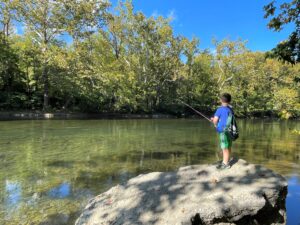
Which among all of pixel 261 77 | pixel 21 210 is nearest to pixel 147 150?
pixel 21 210

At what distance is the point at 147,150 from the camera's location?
44.4ft

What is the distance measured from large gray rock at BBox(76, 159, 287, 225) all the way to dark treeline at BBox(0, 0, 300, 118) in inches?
936

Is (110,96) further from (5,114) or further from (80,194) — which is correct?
(80,194)

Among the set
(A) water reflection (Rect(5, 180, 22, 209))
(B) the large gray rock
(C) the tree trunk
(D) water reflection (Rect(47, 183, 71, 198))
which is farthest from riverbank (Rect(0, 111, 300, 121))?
(B) the large gray rock

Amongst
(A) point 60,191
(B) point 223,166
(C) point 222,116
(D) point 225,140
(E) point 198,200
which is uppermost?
(C) point 222,116

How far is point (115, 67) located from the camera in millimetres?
43656

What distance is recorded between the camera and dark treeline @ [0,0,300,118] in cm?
3622

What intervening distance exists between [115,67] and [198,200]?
4021cm

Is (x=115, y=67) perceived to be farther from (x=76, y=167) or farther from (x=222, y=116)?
(x=222, y=116)

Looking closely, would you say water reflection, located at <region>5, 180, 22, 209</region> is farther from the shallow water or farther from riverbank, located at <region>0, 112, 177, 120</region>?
riverbank, located at <region>0, 112, 177, 120</region>

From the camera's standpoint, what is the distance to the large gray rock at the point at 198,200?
4324mm

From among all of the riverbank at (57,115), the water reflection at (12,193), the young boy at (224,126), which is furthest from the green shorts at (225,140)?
the riverbank at (57,115)

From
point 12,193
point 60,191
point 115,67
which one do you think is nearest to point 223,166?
point 60,191

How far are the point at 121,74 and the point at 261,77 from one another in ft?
86.9
